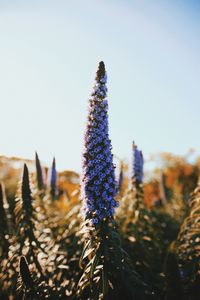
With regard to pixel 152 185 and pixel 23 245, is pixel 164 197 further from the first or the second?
pixel 23 245

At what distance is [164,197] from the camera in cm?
1520

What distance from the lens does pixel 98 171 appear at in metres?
4.34

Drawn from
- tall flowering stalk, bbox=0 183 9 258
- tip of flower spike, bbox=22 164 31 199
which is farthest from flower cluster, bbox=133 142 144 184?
tall flowering stalk, bbox=0 183 9 258

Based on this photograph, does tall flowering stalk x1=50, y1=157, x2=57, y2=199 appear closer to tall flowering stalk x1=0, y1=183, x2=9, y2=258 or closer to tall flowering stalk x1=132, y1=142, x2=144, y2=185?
tall flowering stalk x1=0, y1=183, x2=9, y2=258

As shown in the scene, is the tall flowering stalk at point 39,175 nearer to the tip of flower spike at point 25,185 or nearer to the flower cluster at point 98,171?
the tip of flower spike at point 25,185

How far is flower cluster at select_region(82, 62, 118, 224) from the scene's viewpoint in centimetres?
436

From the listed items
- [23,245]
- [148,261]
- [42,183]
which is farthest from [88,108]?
[42,183]

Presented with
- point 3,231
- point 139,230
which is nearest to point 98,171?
point 139,230

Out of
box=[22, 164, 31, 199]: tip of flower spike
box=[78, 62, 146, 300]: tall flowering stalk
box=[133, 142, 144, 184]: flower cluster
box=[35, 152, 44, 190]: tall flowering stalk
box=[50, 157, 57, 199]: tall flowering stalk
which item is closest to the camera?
box=[78, 62, 146, 300]: tall flowering stalk

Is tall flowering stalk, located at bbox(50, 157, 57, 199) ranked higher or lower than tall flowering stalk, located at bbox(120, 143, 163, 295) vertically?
higher

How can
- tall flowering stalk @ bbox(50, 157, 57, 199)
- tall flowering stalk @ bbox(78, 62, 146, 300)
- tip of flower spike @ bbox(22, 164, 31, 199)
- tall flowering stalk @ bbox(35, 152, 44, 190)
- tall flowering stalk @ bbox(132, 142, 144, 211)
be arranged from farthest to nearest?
tall flowering stalk @ bbox(50, 157, 57, 199) → tall flowering stalk @ bbox(35, 152, 44, 190) → tall flowering stalk @ bbox(132, 142, 144, 211) → tip of flower spike @ bbox(22, 164, 31, 199) → tall flowering stalk @ bbox(78, 62, 146, 300)

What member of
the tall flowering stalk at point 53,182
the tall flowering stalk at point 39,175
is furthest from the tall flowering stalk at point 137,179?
the tall flowering stalk at point 39,175

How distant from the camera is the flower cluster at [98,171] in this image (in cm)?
436

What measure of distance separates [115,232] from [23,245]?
7.45ft
